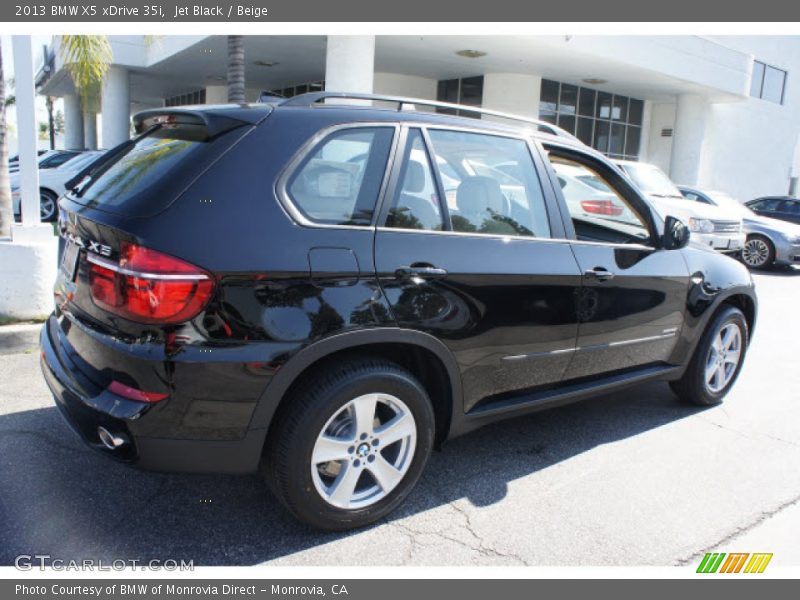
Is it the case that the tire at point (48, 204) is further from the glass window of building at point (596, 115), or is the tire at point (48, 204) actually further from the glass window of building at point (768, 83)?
the glass window of building at point (768, 83)

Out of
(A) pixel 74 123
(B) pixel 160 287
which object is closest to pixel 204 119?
(B) pixel 160 287

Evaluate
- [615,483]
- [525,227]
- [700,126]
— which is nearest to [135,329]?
[525,227]

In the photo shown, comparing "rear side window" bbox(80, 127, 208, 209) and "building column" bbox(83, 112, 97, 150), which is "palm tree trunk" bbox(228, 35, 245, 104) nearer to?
"rear side window" bbox(80, 127, 208, 209)

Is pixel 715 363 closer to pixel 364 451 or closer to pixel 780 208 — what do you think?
pixel 364 451

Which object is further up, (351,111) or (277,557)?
(351,111)

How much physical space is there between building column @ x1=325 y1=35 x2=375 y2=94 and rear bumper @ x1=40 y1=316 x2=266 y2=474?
445 inches

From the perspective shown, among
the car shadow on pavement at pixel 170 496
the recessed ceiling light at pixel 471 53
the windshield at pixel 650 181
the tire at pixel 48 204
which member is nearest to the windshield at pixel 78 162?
the tire at pixel 48 204

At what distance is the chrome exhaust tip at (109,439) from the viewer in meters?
2.46

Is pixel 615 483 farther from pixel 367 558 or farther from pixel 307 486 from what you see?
pixel 307 486

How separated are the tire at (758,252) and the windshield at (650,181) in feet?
6.69

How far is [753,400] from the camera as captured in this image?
5.05 meters

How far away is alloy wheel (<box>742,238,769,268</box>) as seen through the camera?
13.1 metres

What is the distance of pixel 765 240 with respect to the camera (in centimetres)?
1309

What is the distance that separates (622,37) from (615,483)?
1555 centimetres
